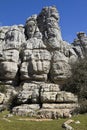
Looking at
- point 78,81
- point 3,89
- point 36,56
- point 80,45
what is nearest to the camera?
point 78,81

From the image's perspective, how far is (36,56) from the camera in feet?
127

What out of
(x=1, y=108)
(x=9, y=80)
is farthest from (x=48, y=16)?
(x=1, y=108)

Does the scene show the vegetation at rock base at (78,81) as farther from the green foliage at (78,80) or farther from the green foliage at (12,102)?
the green foliage at (12,102)

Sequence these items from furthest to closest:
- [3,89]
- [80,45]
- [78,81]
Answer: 1. [80,45]
2. [3,89]
3. [78,81]

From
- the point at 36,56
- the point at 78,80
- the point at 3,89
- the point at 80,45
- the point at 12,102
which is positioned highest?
the point at 80,45

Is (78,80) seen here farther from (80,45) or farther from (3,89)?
(80,45)

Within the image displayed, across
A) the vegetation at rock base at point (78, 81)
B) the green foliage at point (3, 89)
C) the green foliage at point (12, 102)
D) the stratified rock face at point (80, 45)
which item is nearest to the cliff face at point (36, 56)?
the stratified rock face at point (80, 45)

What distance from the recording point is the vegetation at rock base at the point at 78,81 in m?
33.5

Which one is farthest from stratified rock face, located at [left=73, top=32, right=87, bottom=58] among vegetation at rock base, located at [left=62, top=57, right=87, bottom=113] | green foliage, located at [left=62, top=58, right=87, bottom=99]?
green foliage, located at [left=62, top=58, right=87, bottom=99]

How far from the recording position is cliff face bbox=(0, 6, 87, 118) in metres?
35.9

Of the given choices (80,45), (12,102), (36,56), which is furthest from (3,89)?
(80,45)

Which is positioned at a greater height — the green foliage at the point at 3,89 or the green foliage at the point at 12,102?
the green foliage at the point at 3,89

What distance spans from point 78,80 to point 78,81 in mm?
121

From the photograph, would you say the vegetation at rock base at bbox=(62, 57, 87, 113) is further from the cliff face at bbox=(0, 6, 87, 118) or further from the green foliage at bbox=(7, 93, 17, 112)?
the green foliage at bbox=(7, 93, 17, 112)
